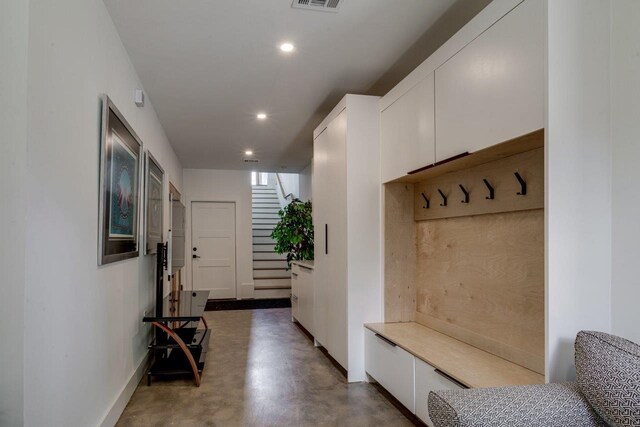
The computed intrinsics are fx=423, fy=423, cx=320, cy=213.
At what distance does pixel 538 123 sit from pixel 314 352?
10.6ft

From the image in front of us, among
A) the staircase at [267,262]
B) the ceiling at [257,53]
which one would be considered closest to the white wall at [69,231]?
the ceiling at [257,53]

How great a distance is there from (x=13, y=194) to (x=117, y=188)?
1257mm

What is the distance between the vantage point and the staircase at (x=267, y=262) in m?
8.18

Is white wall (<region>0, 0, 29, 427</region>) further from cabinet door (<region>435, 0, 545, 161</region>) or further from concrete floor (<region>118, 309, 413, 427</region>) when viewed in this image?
cabinet door (<region>435, 0, 545, 161</region>)

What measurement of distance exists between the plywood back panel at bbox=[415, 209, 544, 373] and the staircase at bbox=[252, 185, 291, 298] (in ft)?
17.2

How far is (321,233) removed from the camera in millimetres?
4113

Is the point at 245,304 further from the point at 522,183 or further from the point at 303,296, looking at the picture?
the point at 522,183

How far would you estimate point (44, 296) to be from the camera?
1601 millimetres

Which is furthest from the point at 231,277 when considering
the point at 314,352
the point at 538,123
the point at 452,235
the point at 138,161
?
the point at 538,123

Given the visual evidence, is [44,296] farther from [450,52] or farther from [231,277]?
[231,277]

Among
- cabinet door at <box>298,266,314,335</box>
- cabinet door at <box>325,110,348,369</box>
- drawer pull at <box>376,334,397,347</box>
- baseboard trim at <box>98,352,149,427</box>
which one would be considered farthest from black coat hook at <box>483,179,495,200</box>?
cabinet door at <box>298,266,314,335</box>

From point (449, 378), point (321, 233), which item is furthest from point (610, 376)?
point (321, 233)

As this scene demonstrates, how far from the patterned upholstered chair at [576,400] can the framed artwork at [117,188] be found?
1.93 m

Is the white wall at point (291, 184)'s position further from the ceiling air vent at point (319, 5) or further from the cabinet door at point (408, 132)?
the ceiling air vent at point (319, 5)
